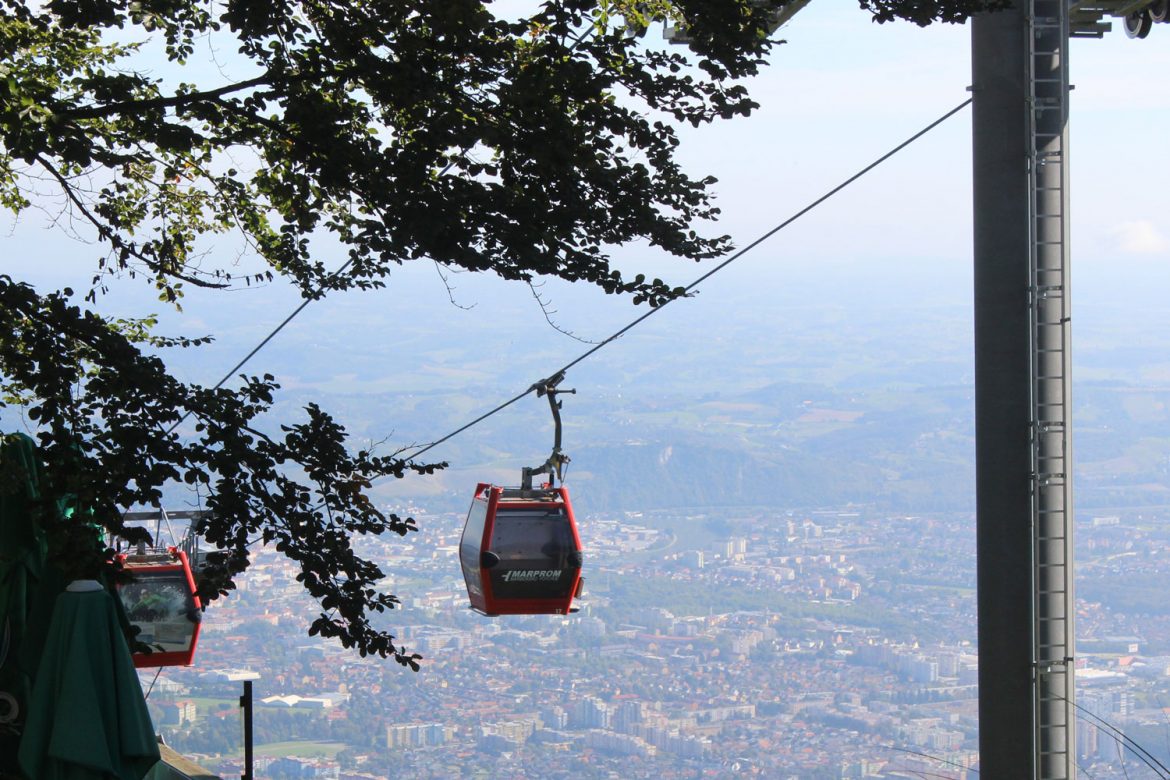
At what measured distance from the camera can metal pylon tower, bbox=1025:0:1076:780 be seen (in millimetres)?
6902

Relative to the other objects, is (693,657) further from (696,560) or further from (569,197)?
(569,197)

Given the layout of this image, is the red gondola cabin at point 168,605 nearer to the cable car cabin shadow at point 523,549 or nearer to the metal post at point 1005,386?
the cable car cabin shadow at point 523,549

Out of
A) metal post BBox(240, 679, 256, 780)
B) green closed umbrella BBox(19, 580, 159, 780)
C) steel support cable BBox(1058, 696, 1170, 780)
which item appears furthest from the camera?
metal post BBox(240, 679, 256, 780)

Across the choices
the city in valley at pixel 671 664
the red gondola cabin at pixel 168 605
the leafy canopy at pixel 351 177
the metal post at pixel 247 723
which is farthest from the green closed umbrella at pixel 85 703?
the city in valley at pixel 671 664

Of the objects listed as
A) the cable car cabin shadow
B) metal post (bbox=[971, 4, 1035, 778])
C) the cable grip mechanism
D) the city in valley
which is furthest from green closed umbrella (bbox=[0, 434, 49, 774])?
the city in valley

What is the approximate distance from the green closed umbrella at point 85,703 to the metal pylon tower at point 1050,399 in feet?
13.5

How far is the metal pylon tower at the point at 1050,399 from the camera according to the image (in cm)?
690

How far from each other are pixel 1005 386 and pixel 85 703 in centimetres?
428

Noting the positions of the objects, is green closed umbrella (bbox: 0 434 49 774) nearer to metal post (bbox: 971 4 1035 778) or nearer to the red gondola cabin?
metal post (bbox: 971 4 1035 778)

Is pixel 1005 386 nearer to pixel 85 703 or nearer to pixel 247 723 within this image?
pixel 247 723

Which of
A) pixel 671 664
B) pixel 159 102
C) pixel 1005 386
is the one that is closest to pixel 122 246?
pixel 159 102

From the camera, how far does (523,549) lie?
32.5 ft

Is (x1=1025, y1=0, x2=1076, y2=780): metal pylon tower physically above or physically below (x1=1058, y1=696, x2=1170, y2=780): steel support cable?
above

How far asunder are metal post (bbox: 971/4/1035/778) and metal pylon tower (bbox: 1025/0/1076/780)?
0.04 m
